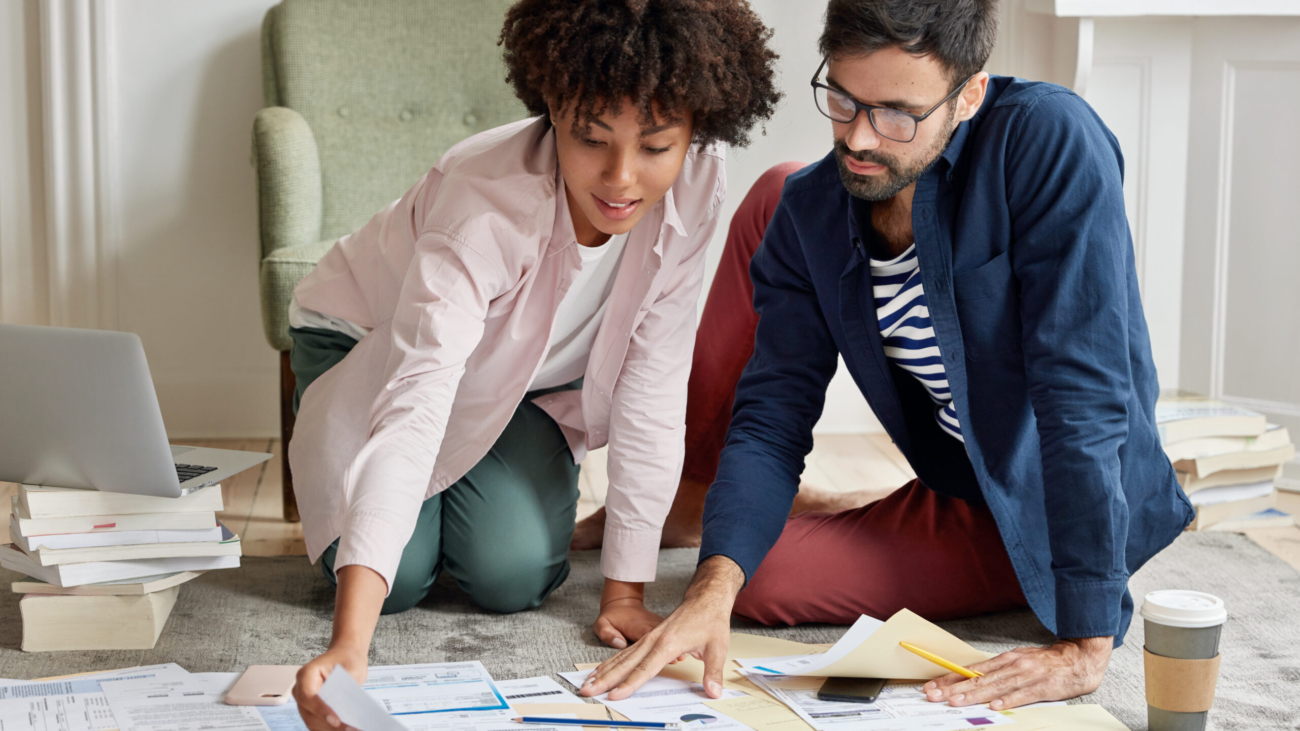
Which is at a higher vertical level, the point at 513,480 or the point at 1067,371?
the point at 1067,371

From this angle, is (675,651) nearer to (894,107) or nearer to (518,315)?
(518,315)

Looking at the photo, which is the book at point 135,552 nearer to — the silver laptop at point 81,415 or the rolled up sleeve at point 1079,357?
the silver laptop at point 81,415

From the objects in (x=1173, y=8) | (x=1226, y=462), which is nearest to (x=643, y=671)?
(x=1226, y=462)

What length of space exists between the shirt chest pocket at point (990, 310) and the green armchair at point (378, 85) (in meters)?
1.38

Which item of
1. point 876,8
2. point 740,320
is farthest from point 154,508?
point 876,8

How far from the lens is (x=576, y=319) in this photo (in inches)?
58.5

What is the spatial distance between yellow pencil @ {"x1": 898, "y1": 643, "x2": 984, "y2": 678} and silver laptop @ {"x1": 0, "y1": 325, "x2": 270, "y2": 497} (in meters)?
0.84

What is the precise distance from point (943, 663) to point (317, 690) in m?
0.63

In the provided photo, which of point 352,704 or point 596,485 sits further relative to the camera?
point 596,485

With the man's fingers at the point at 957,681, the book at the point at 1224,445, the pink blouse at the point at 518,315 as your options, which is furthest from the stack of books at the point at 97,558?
the book at the point at 1224,445

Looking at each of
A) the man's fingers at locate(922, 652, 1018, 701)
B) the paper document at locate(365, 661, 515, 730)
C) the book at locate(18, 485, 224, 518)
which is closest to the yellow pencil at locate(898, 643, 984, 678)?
the man's fingers at locate(922, 652, 1018, 701)

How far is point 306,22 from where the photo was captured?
2326mm

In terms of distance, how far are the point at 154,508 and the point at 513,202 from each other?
1.82ft

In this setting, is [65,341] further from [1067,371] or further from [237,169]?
[237,169]
